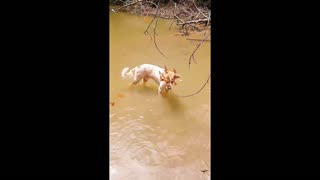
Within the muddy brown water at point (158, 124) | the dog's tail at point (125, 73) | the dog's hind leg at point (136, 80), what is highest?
the dog's tail at point (125, 73)

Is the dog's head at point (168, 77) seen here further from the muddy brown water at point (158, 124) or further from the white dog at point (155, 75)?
the muddy brown water at point (158, 124)

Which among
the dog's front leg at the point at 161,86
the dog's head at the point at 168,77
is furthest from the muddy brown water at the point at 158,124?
the dog's head at the point at 168,77

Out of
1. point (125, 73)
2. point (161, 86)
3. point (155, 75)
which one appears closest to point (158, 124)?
point (161, 86)

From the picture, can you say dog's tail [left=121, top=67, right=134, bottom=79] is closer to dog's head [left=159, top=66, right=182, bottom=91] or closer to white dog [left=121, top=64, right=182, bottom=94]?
white dog [left=121, top=64, right=182, bottom=94]

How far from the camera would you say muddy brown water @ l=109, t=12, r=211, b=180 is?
7.82 ft

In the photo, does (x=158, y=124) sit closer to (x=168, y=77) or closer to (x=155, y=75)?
(x=168, y=77)

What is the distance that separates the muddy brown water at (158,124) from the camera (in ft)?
7.82

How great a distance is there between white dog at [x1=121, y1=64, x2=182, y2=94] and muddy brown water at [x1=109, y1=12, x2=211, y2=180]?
4.1 inches

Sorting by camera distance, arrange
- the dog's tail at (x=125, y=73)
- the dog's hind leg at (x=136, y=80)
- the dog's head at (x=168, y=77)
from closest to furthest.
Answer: the dog's head at (x=168, y=77), the dog's hind leg at (x=136, y=80), the dog's tail at (x=125, y=73)

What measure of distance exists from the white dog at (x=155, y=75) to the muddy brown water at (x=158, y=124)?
103mm
